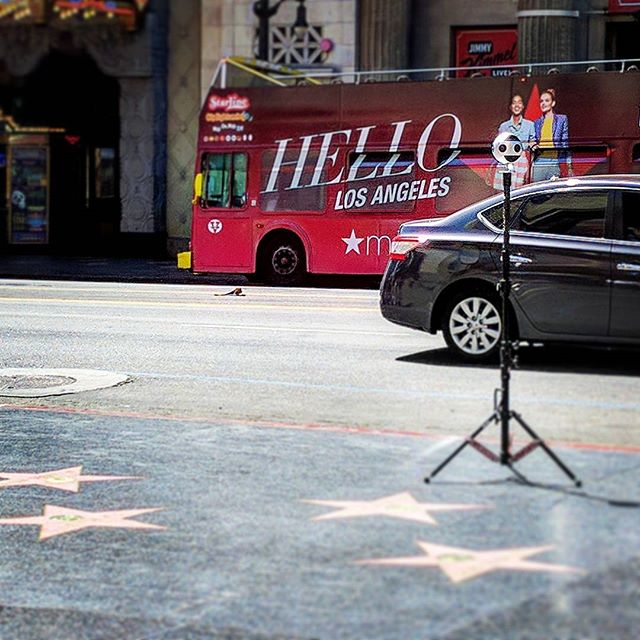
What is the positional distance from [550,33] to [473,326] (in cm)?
1811

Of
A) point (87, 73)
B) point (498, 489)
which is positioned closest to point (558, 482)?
point (498, 489)

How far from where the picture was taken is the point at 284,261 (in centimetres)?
2453

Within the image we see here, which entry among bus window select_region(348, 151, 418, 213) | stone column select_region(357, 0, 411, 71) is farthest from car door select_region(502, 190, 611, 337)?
stone column select_region(357, 0, 411, 71)

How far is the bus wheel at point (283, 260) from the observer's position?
960 inches

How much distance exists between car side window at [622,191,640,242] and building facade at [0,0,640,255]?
1776 centimetres

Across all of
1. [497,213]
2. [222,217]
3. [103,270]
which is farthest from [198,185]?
[497,213]

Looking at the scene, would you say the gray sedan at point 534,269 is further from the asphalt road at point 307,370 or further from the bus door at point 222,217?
the bus door at point 222,217

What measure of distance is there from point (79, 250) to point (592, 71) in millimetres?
15689

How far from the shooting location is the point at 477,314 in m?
12.6

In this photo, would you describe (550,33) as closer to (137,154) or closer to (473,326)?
(137,154)

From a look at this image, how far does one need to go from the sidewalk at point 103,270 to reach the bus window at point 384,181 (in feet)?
10.3

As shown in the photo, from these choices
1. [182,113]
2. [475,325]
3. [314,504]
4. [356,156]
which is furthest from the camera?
[182,113]

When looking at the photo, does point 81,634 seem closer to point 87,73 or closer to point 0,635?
point 0,635

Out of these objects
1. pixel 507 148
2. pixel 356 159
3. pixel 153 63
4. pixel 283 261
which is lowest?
pixel 283 261
